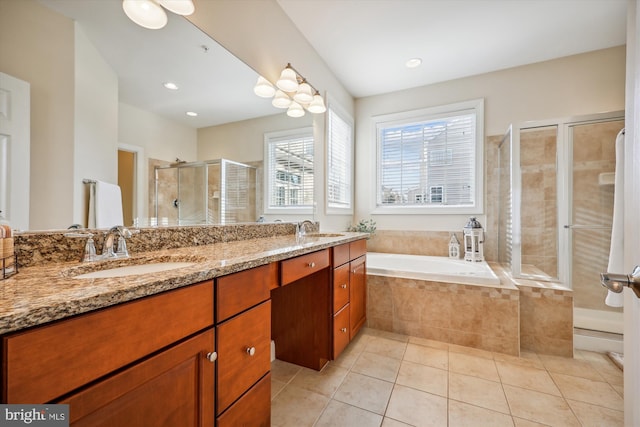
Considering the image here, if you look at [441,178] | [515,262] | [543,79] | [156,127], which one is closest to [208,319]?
[156,127]

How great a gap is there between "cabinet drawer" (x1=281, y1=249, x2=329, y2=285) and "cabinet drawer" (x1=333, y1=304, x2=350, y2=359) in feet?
1.36

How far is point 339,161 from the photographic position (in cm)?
297

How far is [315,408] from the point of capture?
54.2 inches

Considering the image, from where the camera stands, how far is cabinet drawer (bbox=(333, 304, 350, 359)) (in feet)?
5.56

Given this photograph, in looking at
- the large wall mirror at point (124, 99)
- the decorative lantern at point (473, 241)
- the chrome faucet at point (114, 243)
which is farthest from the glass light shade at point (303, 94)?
the decorative lantern at point (473, 241)

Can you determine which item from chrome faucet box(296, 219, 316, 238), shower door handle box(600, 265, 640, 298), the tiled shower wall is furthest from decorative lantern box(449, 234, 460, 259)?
shower door handle box(600, 265, 640, 298)

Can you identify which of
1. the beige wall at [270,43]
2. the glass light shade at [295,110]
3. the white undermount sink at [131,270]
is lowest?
the white undermount sink at [131,270]

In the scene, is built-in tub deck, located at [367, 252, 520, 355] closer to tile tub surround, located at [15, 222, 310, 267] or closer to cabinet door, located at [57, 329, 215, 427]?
tile tub surround, located at [15, 222, 310, 267]

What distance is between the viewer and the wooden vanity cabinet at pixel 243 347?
0.81m

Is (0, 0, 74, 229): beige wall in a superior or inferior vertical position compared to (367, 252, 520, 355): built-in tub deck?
superior

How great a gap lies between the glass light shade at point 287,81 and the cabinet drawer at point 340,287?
133 cm

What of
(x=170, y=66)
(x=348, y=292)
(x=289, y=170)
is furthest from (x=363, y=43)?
(x=348, y=292)

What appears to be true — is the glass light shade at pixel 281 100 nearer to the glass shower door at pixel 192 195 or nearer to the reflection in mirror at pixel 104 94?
the reflection in mirror at pixel 104 94

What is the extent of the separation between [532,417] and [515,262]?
128cm
